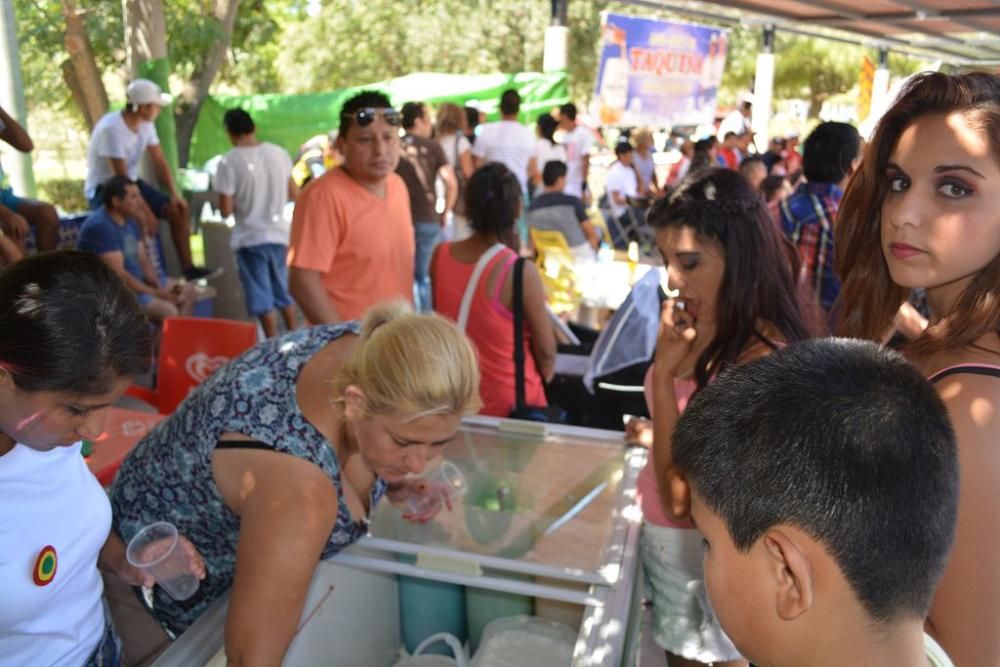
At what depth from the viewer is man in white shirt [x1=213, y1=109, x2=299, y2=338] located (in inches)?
208

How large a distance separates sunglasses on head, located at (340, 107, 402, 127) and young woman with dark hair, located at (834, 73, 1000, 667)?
2.15 meters

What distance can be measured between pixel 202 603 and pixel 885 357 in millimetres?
1356

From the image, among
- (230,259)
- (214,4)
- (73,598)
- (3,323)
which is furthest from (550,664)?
(214,4)

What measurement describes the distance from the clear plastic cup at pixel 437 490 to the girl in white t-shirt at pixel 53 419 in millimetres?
710

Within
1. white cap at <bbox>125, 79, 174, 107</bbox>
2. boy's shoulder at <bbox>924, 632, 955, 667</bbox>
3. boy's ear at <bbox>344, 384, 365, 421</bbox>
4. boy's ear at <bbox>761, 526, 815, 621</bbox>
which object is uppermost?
white cap at <bbox>125, 79, 174, 107</bbox>

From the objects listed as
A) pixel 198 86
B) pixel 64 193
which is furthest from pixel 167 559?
pixel 64 193

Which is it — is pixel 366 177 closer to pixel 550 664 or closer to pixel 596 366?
pixel 596 366

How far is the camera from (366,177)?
3.23 meters

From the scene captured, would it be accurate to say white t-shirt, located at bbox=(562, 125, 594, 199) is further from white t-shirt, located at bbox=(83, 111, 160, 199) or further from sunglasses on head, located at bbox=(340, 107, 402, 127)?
sunglasses on head, located at bbox=(340, 107, 402, 127)

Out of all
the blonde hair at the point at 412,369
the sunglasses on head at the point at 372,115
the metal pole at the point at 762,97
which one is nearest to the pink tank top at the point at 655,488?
the blonde hair at the point at 412,369

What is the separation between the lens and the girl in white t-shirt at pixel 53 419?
1236 millimetres

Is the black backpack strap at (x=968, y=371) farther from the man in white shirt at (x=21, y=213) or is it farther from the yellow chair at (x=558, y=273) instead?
the yellow chair at (x=558, y=273)

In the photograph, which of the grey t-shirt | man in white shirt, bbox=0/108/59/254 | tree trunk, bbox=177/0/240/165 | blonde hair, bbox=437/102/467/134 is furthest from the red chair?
tree trunk, bbox=177/0/240/165

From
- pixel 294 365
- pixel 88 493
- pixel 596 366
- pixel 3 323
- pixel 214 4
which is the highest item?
pixel 214 4
